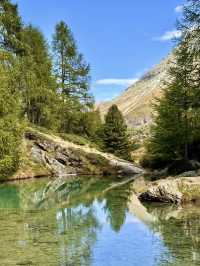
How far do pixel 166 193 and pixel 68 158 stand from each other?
27745mm

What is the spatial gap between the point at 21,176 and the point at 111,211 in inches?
961

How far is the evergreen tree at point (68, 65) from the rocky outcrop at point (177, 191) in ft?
126

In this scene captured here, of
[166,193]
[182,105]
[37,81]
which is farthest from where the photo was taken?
[37,81]

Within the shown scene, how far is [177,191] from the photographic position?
2516 cm

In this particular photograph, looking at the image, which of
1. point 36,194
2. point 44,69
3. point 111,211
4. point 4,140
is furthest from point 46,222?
point 44,69

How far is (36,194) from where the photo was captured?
32469 millimetres

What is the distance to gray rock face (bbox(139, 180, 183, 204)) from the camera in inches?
979

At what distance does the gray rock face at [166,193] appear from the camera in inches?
979

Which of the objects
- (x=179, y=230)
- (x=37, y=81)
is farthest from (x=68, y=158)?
(x=179, y=230)

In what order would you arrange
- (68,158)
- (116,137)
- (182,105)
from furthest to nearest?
1. (116,137)
2. (68,158)
3. (182,105)

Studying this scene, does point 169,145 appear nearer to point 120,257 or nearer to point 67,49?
point 67,49

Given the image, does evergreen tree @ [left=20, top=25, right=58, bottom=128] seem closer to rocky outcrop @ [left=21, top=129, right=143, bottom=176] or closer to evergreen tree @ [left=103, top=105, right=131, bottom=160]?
rocky outcrop @ [left=21, top=129, right=143, bottom=176]

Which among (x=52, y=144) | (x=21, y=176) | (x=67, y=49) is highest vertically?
(x=67, y=49)

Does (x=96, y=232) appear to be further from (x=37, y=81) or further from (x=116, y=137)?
(x=116, y=137)
